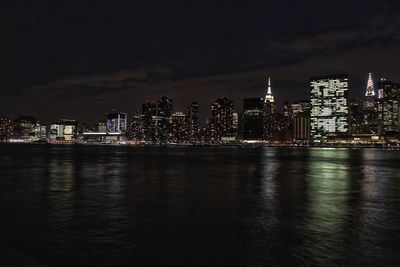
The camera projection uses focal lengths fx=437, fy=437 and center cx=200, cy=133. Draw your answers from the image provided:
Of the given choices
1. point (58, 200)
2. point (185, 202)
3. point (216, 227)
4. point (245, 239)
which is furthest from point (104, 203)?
point (245, 239)

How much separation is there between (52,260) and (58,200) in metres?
13.1

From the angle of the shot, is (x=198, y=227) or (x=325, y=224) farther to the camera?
(x=325, y=224)

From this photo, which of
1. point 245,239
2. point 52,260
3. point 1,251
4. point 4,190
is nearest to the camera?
point 1,251

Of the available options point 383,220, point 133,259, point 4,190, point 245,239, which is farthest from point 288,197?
point 4,190

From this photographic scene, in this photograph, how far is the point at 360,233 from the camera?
16.2m

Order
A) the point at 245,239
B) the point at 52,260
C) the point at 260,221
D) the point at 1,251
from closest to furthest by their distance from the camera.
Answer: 1. the point at 1,251
2. the point at 52,260
3. the point at 245,239
4. the point at 260,221

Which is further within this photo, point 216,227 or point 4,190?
point 4,190

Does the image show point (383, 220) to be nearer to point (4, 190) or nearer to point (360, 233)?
point (360, 233)

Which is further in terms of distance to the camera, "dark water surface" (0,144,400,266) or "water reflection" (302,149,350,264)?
"water reflection" (302,149,350,264)

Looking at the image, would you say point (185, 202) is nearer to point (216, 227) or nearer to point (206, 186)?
point (216, 227)

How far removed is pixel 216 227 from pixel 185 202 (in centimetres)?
754

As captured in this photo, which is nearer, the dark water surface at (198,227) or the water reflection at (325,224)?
the dark water surface at (198,227)

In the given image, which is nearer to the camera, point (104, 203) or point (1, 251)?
point (1, 251)

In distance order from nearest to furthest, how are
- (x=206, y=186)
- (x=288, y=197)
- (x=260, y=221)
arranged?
(x=260, y=221) < (x=288, y=197) < (x=206, y=186)
